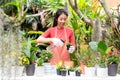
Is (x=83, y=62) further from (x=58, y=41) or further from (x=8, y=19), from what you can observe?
(x=8, y=19)

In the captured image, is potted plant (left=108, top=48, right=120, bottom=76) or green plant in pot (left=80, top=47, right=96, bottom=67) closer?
potted plant (left=108, top=48, right=120, bottom=76)

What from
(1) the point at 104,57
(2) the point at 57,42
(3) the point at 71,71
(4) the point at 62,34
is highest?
(4) the point at 62,34

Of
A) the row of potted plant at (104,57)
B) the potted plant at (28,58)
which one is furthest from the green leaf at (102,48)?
the potted plant at (28,58)

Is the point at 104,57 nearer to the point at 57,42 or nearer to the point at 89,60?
the point at 89,60

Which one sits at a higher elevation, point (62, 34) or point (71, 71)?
point (62, 34)

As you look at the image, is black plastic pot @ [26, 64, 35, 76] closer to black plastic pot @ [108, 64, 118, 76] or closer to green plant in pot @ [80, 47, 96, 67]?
green plant in pot @ [80, 47, 96, 67]

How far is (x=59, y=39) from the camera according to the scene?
3021 mm

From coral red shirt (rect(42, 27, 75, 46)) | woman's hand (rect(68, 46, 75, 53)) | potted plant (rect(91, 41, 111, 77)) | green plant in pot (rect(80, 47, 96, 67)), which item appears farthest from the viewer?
coral red shirt (rect(42, 27, 75, 46))

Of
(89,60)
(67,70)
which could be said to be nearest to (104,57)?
(89,60)

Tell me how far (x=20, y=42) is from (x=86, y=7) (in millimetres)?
2301

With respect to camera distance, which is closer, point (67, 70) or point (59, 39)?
point (67, 70)

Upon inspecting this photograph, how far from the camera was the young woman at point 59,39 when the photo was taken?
9.78 ft

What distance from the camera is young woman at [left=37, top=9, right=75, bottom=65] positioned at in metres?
2.98

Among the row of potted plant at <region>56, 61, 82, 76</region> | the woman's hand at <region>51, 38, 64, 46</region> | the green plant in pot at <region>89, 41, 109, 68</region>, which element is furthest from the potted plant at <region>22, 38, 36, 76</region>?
the green plant in pot at <region>89, 41, 109, 68</region>
